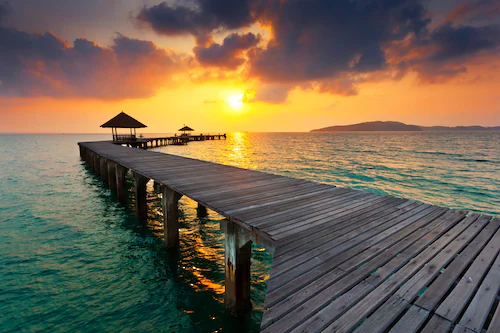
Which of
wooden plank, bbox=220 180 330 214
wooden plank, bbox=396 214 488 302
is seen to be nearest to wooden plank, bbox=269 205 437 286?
wooden plank, bbox=396 214 488 302

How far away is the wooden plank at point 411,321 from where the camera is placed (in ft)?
5.86

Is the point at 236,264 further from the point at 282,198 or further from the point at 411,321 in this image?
the point at 411,321

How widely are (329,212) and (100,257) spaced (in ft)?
20.6

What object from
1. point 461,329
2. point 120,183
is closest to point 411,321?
point 461,329

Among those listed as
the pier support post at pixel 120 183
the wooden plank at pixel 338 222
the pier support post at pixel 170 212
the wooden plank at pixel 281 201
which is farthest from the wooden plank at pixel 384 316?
the pier support post at pixel 120 183

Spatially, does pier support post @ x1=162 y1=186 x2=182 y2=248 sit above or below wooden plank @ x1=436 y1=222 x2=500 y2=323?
below

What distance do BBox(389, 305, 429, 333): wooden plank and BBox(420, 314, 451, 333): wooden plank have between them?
4cm

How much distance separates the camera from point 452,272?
100.0 inches

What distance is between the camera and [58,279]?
18.3ft

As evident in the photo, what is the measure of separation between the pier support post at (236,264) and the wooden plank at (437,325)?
244 centimetres

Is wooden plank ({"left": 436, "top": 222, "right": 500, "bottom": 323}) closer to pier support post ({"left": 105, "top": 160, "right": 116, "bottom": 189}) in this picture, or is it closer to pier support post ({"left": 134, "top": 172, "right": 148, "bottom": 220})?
pier support post ({"left": 134, "top": 172, "right": 148, "bottom": 220})

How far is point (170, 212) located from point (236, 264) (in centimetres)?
325

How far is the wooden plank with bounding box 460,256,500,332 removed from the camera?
1854mm

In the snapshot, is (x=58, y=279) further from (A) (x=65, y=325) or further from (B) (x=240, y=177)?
(B) (x=240, y=177)
